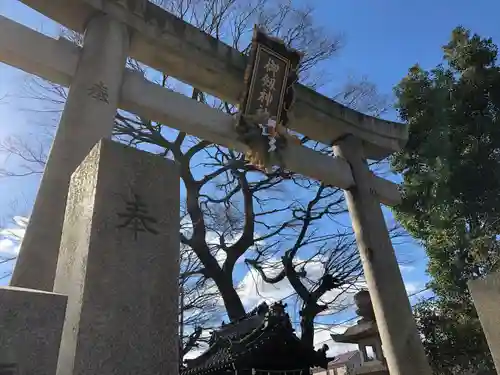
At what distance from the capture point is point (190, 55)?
17.3 feet

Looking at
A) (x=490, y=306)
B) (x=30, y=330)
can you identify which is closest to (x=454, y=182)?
(x=490, y=306)

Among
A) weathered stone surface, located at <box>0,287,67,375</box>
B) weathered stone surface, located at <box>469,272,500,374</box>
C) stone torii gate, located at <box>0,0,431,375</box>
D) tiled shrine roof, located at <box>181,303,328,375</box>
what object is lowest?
weathered stone surface, located at <box>0,287,67,375</box>

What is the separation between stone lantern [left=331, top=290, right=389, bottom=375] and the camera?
843 cm

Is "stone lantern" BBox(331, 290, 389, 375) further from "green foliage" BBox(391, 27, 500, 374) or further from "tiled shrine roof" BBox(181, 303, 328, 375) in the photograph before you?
"green foliage" BBox(391, 27, 500, 374)

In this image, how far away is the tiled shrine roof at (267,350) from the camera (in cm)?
761

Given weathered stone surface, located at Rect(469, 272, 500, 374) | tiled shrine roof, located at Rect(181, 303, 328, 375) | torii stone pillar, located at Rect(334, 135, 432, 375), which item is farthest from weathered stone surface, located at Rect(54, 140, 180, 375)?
tiled shrine roof, located at Rect(181, 303, 328, 375)

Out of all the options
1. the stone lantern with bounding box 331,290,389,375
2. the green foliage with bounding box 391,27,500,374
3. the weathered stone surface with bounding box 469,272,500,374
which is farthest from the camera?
the green foliage with bounding box 391,27,500,374

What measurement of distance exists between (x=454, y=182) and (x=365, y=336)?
184 inches

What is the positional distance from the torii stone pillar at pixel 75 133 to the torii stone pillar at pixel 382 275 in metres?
4.05

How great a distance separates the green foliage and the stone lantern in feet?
7.74

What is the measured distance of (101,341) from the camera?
1.83m

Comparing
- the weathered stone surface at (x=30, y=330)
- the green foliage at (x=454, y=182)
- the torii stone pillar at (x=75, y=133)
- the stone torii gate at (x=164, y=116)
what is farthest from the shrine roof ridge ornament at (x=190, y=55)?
the green foliage at (x=454, y=182)

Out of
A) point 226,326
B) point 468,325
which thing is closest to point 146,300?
point 226,326

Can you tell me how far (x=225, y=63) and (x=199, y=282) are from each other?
8.39m
